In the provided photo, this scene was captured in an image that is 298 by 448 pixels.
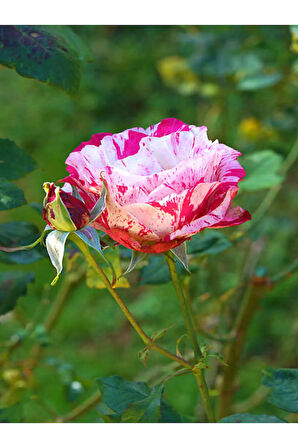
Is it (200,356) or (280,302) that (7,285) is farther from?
(280,302)

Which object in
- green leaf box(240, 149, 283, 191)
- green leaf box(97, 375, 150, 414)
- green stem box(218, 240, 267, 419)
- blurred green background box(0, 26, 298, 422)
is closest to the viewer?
green leaf box(97, 375, 150, 414)

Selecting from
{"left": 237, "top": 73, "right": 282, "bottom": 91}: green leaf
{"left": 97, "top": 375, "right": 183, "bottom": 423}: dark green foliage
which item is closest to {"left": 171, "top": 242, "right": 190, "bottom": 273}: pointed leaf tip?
{"left": 97, "top": 375, "right": 183, "bottom": 423}: dark green foliage

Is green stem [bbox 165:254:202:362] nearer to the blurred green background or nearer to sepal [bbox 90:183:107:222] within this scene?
sepal [bbox 90:183:107:222]

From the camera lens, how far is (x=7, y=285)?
1.89 ft

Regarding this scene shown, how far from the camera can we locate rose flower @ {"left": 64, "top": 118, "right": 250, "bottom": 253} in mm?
333

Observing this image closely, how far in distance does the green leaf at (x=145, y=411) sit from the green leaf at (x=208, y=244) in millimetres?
158

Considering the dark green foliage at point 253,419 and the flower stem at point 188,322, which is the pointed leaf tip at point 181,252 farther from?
the dark green foliage at point 253,419

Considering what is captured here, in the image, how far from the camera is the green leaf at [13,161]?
1.69 ft

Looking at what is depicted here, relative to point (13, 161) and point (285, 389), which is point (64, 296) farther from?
point (285, 389)

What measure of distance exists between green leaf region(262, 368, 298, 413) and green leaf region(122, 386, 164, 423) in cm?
9

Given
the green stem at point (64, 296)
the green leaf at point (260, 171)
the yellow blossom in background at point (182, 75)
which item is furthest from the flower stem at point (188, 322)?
the yellow blossom in background at point (182, 75)

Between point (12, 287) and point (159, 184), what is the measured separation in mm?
295

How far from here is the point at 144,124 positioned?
2.27m
